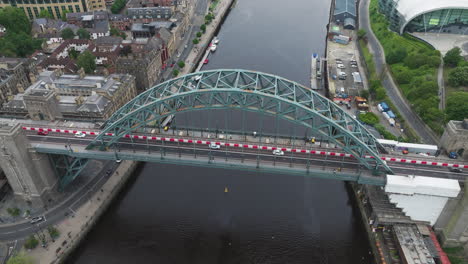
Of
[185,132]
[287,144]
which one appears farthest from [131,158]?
[287,144]

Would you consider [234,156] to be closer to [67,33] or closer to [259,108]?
[259,108]

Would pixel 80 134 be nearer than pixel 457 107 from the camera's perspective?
Yes

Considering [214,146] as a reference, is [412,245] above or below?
below

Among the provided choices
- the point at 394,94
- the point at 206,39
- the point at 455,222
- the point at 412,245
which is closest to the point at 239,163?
the point at 412,245

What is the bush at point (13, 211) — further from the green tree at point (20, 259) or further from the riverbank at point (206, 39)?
the riverbank at point (206, 39)

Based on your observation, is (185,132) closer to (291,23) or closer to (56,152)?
(56,152)

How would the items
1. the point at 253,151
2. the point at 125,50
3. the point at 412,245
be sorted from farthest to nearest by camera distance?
the point at 125,50 < the point at 253,151 < the point at 412,245
